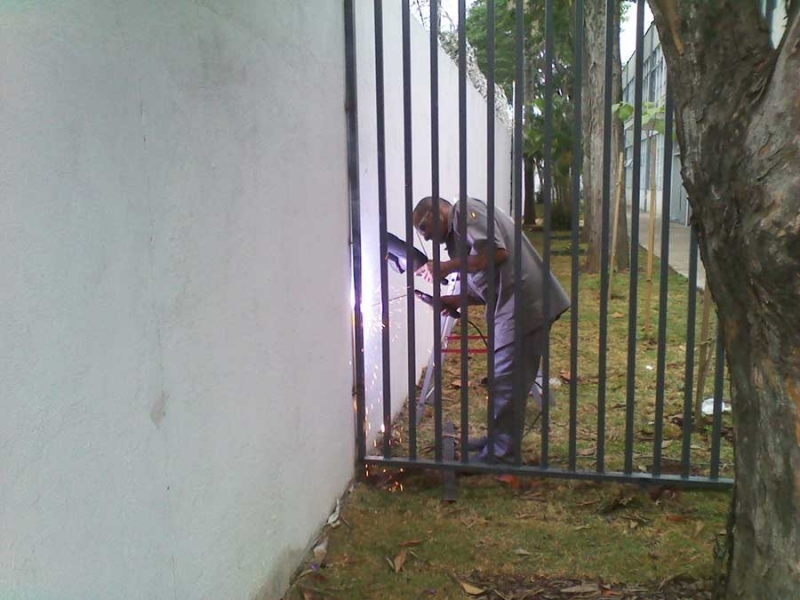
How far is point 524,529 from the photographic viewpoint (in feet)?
11.8

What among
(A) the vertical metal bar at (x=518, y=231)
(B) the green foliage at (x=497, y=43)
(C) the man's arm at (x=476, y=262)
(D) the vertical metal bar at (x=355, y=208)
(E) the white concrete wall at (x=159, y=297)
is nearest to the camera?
(E) the white concrete wall at (x=159, y=297)

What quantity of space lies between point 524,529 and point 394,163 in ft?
8.15

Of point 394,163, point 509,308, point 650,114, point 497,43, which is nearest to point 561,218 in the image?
point 497,43

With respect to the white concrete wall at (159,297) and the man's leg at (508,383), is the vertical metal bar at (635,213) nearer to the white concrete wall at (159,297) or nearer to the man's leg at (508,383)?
the man's leg at (508,383)

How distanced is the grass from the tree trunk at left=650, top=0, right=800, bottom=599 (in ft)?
1.72

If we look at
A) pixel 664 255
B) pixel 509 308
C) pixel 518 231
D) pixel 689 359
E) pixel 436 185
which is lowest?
pixel 689 359

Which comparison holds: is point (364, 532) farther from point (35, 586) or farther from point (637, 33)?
point (637, 33)

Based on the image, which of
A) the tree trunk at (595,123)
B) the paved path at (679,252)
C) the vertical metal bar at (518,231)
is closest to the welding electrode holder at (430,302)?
the vertical metal bar at (518,231)

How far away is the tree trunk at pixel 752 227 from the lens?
1.95 metres

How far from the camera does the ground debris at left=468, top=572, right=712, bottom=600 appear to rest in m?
2.97

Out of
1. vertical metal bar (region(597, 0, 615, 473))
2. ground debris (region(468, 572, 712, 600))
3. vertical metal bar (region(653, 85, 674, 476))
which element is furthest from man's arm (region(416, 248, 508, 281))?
ground debris (region(468, 572, 712, 600))

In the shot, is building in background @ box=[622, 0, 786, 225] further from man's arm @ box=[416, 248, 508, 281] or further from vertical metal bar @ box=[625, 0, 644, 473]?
man's arm @ box=[416, 248, 508, 281]

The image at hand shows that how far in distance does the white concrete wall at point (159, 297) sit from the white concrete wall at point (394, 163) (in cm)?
86

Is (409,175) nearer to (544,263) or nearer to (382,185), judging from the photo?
(382,185)
